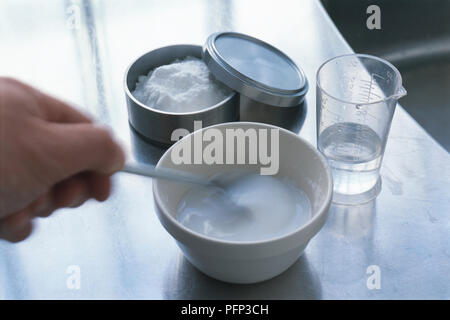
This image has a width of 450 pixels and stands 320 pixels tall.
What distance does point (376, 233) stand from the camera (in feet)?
2.60

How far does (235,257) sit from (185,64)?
0.40m

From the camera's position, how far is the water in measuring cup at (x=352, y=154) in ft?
2.65

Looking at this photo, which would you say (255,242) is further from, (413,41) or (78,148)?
(413,41)

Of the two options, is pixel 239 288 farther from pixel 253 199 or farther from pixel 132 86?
pixel 132 86

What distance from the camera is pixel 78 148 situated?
57 centimetres

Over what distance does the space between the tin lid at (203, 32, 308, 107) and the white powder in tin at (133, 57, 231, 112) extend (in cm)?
2

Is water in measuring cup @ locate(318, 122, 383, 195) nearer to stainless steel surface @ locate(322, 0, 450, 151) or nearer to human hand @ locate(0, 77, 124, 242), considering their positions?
human hand @ locate(0, 77, 124, 242)

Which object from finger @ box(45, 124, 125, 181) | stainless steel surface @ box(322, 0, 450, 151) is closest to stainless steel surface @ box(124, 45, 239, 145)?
finger @ box(45, 124, 125, 181)

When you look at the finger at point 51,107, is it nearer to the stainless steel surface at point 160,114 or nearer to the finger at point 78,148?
the finger at point 78,148

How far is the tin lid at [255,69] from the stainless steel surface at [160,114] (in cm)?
3

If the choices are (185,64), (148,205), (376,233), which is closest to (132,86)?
(185,64)

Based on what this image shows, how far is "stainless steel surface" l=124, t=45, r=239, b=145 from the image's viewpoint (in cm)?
85

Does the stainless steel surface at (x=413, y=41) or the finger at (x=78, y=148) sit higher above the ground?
the finger at (x=78, y=148)

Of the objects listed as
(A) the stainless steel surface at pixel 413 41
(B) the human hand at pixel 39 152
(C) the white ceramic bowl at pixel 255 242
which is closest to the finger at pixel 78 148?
(B) the human hand at pixel 39 152
